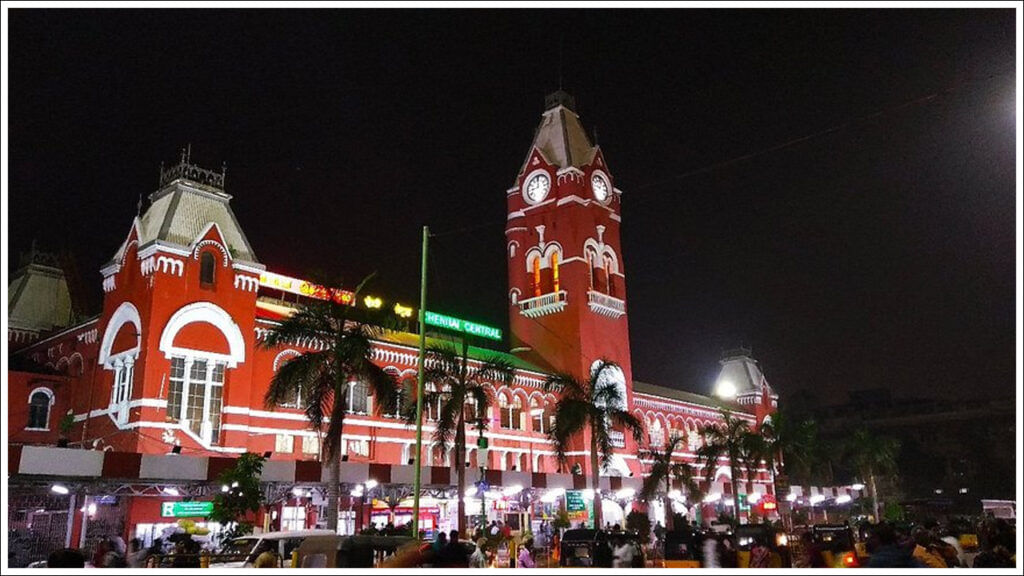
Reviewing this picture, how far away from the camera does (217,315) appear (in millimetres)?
37500

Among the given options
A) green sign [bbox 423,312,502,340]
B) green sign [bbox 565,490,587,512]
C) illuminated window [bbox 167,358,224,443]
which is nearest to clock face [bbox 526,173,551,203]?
green sign [bbox 423,312,502,340]

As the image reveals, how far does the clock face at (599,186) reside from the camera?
198 feet

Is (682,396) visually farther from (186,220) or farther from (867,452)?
(186,220)

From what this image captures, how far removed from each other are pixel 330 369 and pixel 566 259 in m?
32.0

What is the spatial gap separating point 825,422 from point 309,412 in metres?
104

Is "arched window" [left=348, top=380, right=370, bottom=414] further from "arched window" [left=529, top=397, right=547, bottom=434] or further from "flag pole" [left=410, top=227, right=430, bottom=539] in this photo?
"flag pole" [left=410, top=227, right=430, bottom=539]

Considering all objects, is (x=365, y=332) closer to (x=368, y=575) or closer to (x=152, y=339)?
(x=152, y=339)

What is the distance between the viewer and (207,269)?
38156 mm

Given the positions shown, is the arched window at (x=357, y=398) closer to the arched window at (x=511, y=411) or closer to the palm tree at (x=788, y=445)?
the arched window at (x=511, y=411)

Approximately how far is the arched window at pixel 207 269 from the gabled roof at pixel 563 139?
29103mm

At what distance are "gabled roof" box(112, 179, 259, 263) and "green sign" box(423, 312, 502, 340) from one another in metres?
15.2

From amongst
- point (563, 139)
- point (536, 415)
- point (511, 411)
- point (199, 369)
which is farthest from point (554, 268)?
point (199, 369)

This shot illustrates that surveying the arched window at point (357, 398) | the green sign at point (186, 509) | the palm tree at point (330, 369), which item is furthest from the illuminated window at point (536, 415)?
the palm tree at point (330, 369)

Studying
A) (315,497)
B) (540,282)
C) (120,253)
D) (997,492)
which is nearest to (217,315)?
(120,253)
